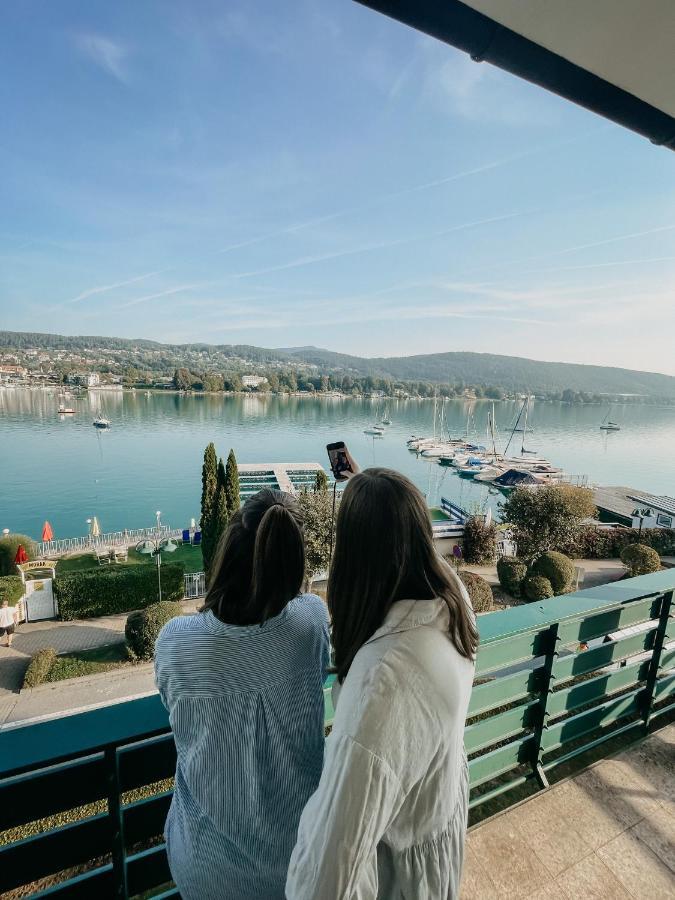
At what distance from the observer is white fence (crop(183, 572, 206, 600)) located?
11.9m

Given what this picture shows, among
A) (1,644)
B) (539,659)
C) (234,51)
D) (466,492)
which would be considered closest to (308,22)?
(539,659)

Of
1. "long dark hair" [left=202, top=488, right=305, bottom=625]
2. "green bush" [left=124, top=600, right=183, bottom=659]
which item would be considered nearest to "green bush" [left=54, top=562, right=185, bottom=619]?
"green bush" [left=124, top=600, right=183, bottom=659]

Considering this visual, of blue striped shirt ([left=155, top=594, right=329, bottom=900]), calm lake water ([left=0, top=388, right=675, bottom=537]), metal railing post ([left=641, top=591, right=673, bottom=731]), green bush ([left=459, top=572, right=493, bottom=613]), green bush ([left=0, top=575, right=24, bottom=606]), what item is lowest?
calm lake water ([left=0, top=388, right=675, bottom=537])

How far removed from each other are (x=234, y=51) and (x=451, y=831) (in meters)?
11.7

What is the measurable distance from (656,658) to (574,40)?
1979mm

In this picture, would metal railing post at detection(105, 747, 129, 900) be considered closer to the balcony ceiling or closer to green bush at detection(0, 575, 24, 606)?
the balcony ceiling

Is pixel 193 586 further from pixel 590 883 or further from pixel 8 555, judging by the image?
pixel 590 883

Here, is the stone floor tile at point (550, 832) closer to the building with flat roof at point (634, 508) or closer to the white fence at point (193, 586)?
the white fence at point (193, 586)

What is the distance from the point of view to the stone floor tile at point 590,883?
1.22 meters

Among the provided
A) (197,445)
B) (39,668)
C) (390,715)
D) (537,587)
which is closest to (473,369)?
(197,445)

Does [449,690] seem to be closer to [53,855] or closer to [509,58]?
[53,855]


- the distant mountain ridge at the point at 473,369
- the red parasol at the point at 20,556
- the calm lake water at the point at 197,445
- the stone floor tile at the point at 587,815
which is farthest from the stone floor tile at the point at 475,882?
the distant mountain ridge at the point at 473,369

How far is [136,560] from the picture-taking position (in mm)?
14820

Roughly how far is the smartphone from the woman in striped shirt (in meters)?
0.24
